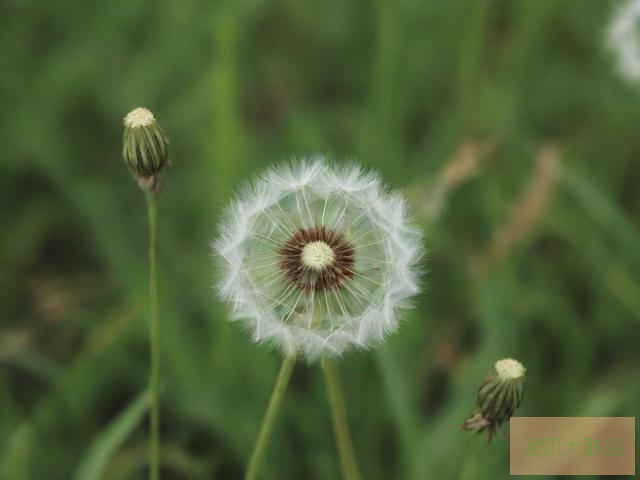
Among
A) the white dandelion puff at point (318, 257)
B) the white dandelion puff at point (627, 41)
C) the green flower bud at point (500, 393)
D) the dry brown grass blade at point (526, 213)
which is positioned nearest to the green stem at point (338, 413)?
the white dandelion puff at point (318, 257)

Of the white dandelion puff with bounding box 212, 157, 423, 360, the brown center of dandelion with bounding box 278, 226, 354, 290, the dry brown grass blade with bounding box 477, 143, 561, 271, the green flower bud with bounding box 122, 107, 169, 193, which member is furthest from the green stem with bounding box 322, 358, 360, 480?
the dry brown grass blade with bounding box 477, 143, 561, 271

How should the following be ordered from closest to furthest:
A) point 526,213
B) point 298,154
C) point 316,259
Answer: point 316,259
point 526,213
point 298,154

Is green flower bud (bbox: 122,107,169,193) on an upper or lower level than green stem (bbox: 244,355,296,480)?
upper

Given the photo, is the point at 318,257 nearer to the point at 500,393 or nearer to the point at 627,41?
the point at 500,393

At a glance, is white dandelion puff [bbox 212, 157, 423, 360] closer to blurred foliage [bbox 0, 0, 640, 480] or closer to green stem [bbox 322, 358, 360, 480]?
green stem [bbox 322, 358, 360, 480]

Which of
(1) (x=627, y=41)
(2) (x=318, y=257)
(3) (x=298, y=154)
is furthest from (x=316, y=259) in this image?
(1) (x=627, y=41)

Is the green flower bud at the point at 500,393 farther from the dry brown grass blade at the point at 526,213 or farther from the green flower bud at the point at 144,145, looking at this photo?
the dry brown grass blade at the point at 526,213

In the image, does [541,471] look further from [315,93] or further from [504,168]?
[315,93]
